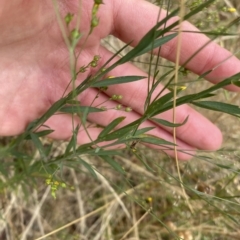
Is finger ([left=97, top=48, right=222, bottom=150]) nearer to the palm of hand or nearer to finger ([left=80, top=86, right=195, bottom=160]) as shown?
finger ([left=80, top=86, right=195, bottom=160])

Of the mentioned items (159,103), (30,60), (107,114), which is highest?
(159,103)

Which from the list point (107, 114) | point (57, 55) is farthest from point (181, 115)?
point (57, 55)

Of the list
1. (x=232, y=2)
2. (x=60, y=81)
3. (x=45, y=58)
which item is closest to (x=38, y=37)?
(x=45, y=58)

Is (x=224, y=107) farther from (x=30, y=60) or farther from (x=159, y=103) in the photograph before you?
(x=30, y=60)

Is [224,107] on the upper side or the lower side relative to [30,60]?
upper

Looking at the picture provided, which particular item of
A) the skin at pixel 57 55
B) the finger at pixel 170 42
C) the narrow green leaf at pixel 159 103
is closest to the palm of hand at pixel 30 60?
the skin at pixel 57 55

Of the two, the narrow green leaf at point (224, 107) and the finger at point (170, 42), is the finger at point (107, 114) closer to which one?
the finger at point (170, 42)

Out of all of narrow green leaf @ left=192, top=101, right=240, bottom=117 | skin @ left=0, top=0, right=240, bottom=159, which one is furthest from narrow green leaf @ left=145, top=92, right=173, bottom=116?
skin @ left=0, top=0, right=240, bottom=159

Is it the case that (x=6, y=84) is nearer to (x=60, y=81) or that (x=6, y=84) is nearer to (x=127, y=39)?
(x=60, y=81)
